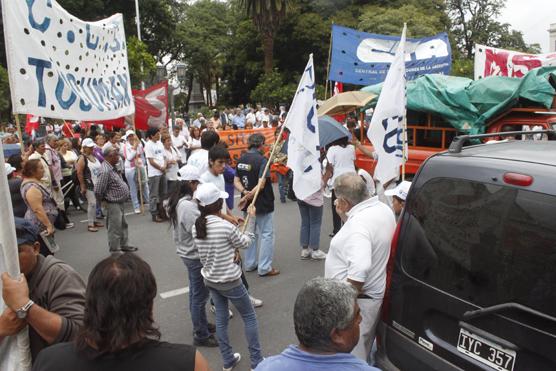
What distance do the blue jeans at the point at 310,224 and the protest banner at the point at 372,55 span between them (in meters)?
5.72

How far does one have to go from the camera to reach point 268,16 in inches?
1278

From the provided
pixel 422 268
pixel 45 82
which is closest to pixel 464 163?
pixel 422 268

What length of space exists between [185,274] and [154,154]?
3.44 m

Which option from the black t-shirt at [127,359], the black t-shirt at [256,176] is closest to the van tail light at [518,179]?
the black t-shirt at [127,359]

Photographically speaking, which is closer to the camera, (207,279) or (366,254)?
(366,254)

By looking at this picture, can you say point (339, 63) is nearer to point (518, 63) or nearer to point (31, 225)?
point (518, 63)

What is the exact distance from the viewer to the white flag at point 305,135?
16.8ft

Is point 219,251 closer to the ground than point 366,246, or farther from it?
closer to the ground

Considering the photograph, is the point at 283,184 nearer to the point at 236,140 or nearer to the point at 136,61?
the point at 236,140

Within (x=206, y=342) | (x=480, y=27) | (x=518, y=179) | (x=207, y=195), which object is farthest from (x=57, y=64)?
(x=480, y=27)

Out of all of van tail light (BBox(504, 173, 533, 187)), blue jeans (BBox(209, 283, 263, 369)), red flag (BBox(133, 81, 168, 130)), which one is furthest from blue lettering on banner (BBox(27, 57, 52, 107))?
red flag (BBox(133, 81, 168, 130))

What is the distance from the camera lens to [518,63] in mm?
11297

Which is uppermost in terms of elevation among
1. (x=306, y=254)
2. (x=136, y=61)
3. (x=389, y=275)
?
(x=136, y=61)

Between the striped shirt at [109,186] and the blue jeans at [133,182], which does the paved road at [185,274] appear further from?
the striped shirt at [109,186]
